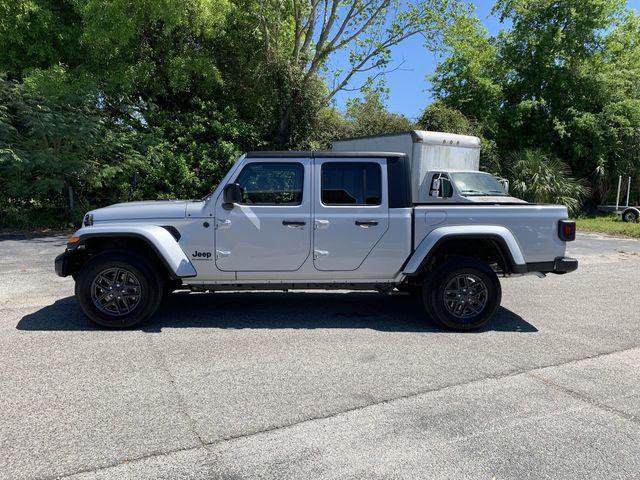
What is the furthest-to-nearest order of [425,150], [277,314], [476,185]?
[425,150] → [476,185] → [277,314]

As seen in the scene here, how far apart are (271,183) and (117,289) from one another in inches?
79.6

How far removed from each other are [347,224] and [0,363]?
140 inches

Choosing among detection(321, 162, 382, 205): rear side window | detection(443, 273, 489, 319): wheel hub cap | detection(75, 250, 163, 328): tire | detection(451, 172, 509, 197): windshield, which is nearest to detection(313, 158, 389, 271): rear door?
detection(321, 162, 382, 205): rear side window

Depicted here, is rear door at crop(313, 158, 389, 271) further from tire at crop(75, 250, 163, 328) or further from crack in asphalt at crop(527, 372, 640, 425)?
crack in asphalt at crop(527, 372, 640, 425)

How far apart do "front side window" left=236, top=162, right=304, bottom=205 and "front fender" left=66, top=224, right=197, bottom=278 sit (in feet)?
2.99

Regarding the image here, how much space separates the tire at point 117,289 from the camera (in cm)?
530

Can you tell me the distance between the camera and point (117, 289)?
5363 mm

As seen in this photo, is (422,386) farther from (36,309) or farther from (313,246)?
(36,309)

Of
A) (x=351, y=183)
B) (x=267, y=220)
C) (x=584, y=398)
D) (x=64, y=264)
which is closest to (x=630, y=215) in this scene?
(x=351, y=183)

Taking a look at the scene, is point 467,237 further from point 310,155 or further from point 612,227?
point 612,227

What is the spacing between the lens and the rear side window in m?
5.66

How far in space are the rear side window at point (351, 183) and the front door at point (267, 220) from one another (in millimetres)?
222

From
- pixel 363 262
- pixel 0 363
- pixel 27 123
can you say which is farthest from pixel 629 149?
pixel 0 363

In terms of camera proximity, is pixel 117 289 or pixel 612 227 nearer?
pixel 117 289
